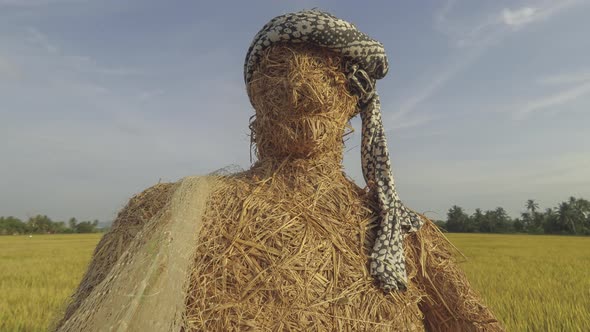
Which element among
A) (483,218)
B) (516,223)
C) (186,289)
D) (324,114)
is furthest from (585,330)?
(516,223)

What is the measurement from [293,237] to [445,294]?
97cm

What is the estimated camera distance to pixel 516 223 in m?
49.8

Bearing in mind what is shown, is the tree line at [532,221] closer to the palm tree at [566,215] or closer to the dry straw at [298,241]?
the palm tree at [566,215]

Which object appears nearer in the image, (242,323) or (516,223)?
(242,323)

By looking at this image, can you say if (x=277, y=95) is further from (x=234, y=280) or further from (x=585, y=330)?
(x=585, y=330)

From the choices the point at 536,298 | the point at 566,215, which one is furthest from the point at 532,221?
the point at 536,298

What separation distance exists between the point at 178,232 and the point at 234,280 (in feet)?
0.90

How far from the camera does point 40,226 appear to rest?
182 feet

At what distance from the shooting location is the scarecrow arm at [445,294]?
7.09 ft

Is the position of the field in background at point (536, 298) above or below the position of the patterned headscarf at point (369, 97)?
below

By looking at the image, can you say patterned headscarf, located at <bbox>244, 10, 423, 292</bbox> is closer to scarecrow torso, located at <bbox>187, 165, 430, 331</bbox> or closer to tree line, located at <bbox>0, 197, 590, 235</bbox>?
scarecrow torso, located at <bbox>187, 165, 430, 331</bbox>

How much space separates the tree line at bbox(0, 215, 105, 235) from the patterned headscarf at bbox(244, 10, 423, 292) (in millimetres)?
51322

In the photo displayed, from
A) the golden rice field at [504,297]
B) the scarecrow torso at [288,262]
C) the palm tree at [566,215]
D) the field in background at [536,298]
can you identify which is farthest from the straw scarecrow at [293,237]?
the palm tree at [566,215]

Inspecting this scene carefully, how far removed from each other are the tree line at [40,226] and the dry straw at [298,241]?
5127 centimetres
